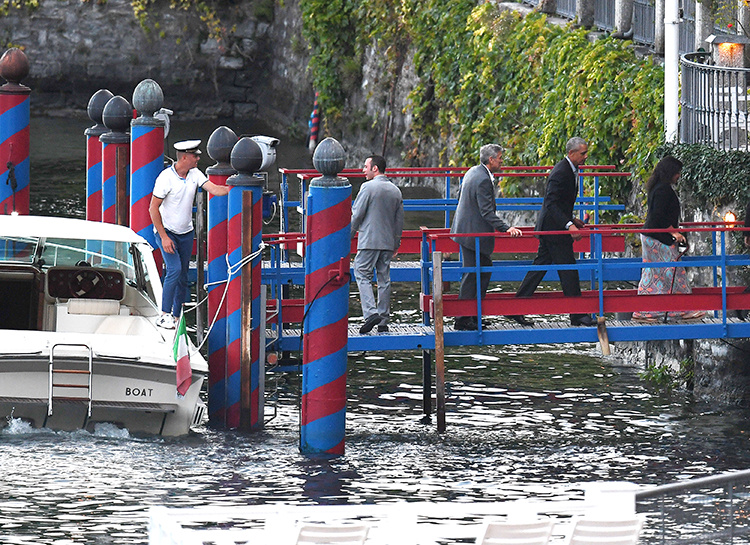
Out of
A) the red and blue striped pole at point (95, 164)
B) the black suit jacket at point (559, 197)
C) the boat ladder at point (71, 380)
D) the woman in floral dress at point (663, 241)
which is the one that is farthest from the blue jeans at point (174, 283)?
the woman in floral dress at point (663, 241)

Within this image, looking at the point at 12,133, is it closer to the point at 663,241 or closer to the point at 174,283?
the point at 174,283

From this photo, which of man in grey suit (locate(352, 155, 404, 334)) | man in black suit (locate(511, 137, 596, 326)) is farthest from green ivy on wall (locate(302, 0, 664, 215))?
man in grey suit (locate(352, 155, 404, 334))

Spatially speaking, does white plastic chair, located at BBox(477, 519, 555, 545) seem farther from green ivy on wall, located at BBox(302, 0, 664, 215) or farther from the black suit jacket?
green ivy on wall, located at BBox(302, 0, 664, 215)

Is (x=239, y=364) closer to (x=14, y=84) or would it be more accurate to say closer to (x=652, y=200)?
(x=652, y=200)

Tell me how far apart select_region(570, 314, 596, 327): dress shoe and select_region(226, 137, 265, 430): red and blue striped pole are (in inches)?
108

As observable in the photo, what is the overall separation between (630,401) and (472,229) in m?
2.46

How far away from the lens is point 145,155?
14.3m

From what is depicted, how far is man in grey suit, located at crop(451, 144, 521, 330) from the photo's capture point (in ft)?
43.5

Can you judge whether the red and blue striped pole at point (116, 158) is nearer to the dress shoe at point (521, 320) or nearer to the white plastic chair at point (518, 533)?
the dress shoe at point (521, 320)

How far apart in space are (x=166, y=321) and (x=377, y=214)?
188 centimetres

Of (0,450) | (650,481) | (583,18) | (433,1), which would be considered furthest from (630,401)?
(433,1)

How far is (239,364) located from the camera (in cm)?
1256

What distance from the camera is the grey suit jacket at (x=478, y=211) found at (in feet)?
43.5

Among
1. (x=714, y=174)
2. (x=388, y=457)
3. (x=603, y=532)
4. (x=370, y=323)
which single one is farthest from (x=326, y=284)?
(x=603, y=532)
